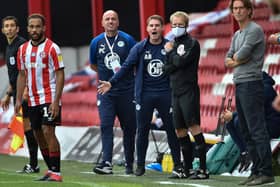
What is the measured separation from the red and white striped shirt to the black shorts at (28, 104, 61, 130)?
6 centimetres

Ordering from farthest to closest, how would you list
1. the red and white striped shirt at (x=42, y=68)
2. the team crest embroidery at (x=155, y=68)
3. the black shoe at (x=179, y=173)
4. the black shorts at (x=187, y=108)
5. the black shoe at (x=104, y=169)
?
the black shoe at (x=104, y=169) < the team crest embroidery at (x=155, y=68) < the black shoe at (x=179, y=173) < the black shorts at (x=187, y=108) < the red and white striped shirt at (x=42, y=68)

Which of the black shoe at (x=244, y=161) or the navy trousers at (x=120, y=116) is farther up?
the navy trousers at (x=120, y=116)

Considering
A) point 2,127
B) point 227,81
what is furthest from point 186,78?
point 2,127

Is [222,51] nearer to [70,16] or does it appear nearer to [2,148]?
[2,148]

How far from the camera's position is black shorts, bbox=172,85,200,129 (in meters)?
10.5

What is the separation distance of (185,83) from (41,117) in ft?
5.16

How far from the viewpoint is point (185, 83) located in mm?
10555

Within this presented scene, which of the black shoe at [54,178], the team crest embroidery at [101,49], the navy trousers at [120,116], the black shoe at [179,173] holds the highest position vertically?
the team crest embroidery at [101,49]

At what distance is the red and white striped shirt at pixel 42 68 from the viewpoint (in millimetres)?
10312

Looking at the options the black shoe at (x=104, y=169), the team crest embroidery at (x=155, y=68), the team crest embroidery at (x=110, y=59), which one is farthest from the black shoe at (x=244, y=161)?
the team crest embroidery at (x=110, y=59)

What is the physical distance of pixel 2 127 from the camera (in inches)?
735

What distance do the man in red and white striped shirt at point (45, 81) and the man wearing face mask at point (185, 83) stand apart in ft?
4.03

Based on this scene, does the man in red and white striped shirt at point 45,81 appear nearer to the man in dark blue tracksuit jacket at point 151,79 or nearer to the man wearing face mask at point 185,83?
the man in dark blue tracksuit jacket at point 151,79

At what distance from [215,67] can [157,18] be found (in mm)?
5418
